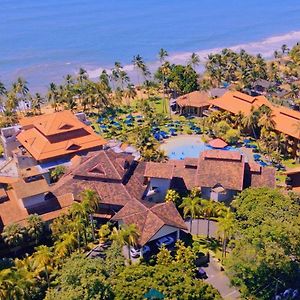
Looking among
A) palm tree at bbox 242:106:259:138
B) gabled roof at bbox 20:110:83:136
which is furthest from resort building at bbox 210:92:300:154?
gabled roof at bbox 20:110:83:136

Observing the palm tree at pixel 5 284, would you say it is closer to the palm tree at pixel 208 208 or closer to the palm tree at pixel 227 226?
the palm tree at pixel 227 226

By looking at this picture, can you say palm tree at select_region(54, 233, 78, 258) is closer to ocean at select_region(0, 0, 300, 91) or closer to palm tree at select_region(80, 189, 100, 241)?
palm tree at select_region(80, 189, 100, 241)

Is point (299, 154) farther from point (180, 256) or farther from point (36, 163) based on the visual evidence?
point (36, 163)

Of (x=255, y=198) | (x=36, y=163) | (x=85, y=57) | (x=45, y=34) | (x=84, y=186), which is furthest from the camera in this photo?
(x=45, y=34)

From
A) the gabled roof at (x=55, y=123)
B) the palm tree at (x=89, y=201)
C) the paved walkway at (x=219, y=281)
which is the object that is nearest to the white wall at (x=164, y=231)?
the paved walkway at (x=219, y=281)

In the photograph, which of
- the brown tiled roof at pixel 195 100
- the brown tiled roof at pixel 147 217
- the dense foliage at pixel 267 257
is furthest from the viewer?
the brown tiled roof at pixel 195 100

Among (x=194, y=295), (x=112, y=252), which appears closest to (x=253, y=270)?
(x=194, y=295)
